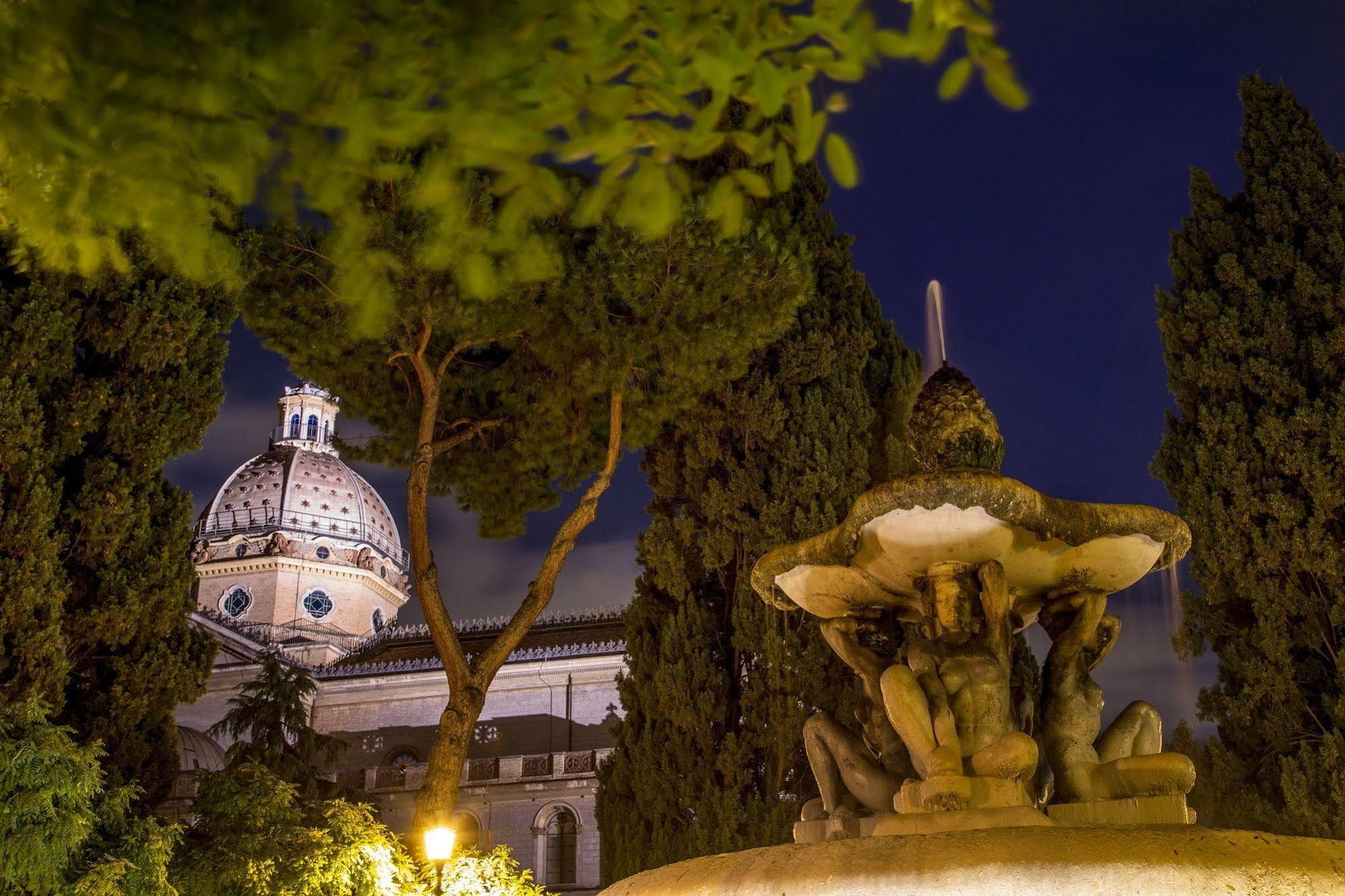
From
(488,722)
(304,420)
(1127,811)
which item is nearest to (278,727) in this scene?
(488,722)

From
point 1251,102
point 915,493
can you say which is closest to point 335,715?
point 1251,102

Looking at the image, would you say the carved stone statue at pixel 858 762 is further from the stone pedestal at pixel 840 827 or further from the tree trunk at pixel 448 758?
the tree trunk at pixel 448 758

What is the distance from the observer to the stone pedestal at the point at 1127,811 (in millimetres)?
5477

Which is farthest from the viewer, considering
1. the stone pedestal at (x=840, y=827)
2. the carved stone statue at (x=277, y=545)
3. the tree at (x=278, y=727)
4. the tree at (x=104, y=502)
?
the carved stone statue at (x=277, y=545)

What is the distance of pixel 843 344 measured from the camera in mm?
14766

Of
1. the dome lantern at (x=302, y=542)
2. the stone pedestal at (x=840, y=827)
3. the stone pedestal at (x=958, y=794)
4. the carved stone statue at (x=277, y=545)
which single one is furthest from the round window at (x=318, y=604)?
the stone pedestal at (x=958, y=794)

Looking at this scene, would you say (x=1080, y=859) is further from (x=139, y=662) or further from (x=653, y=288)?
(x=139, y=662)

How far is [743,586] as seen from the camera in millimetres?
13625

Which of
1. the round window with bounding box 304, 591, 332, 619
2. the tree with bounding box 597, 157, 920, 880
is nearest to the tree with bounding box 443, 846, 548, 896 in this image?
the tree with bounding box 597, 157, 920, 880

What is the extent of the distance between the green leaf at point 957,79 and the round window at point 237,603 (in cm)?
6178

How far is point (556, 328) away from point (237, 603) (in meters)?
53.4

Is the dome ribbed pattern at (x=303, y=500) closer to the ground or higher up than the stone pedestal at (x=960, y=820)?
higher up

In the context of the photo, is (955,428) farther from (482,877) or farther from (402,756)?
(402,756)

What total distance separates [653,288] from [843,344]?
12.3ft
